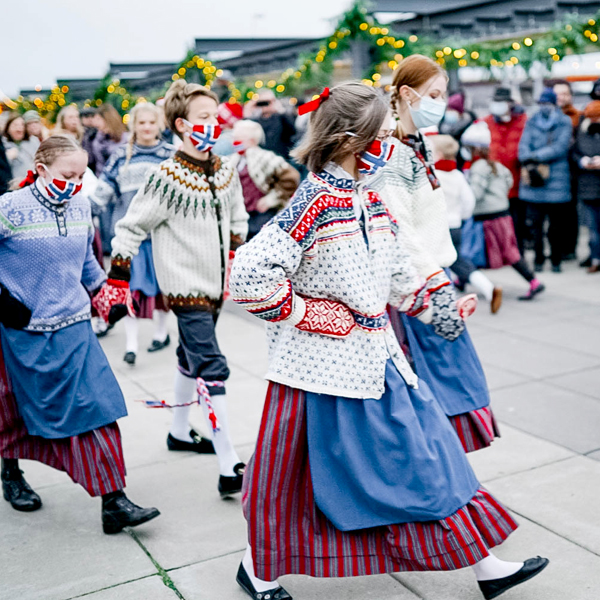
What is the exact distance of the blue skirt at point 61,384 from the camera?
344 centimetres

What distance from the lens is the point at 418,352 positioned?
3.32 meters

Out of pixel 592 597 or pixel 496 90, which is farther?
pixel 496 90

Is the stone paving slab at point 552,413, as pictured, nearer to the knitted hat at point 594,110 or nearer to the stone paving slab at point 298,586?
the stone paving slab at point 298,586

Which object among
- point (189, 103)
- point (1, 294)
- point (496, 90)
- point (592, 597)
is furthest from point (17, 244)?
point (496, 90)

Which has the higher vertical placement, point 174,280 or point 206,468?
point 174,280

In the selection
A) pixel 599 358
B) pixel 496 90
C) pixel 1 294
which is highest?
pixel 496 90

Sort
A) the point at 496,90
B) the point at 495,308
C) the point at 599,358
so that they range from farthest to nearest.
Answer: the point at 496,90
the point at 495,308
the point at 599,358

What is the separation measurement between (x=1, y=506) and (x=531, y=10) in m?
10.9

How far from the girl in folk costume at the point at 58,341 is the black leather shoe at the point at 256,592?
1.95 feet

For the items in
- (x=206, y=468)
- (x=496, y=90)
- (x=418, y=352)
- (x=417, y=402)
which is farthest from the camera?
(x=496, y=90)

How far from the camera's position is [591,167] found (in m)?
8.99

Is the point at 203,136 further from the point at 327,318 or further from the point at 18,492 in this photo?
the point at 18,492

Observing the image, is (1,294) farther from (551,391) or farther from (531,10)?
(531,10)

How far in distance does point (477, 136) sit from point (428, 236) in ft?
16.6
